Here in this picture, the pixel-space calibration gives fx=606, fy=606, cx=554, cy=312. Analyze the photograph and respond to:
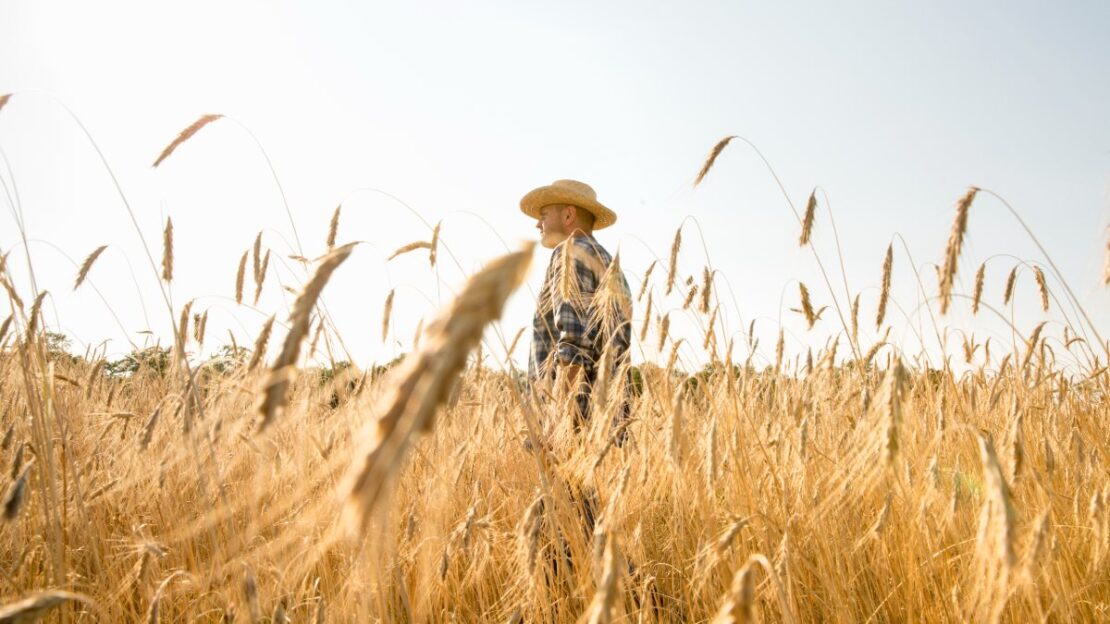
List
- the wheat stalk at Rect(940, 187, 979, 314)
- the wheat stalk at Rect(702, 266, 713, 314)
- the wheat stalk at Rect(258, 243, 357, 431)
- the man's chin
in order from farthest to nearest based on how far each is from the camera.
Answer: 1. the man's chin
2. the wheat stalk at Rect(702, 266, 713, 314)
3. the wheat stalk at Rect(940, 187, 979, 314)
4. the wheat stalk at Rect(258, 243, 357, 431)

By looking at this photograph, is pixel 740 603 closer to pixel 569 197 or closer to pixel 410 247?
pixel 410 247

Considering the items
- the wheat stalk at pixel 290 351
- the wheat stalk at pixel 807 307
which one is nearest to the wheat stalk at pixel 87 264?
the wheat stalk at pixel 290 351

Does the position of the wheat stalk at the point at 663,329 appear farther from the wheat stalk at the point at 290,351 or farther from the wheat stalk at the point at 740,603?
the wheat stalk at the point at 290,351

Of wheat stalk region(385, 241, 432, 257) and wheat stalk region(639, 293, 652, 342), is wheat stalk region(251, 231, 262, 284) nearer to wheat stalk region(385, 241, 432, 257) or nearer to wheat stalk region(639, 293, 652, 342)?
wheat stalk region(385, 241, 432, 257)

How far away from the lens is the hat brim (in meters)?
3.70

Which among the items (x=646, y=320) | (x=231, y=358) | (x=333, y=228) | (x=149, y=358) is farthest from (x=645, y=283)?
(x=149, y=358)

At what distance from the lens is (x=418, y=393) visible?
1.40 feet

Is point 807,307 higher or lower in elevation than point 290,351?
higher

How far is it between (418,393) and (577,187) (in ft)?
11.7

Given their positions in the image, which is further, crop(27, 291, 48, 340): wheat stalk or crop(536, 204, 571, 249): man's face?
crop(536, 204, 571, 249): man's face

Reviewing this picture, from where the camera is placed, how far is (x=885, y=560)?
64.4 inches

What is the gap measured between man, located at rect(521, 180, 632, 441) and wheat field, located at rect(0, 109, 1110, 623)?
0.16 metres

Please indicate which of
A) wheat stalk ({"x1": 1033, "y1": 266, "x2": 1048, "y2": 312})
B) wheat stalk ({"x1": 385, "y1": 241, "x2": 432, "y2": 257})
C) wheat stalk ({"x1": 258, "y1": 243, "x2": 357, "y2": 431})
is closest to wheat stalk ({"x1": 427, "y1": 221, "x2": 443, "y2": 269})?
wheat stalk ({"x1": 385, "y1": 241, "x2": 432, "y2": 257})

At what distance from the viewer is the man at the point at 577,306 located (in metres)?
1.84
